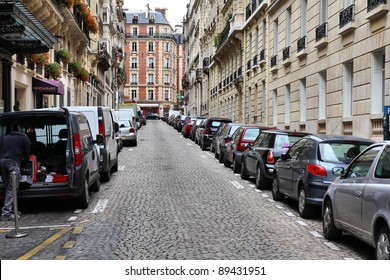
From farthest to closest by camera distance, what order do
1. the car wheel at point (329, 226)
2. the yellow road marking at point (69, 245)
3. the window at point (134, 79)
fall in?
1. the window at point (134, 79)
2. the car wheel at point (329, 226)
3. the yellow road marking at point (69, 245)

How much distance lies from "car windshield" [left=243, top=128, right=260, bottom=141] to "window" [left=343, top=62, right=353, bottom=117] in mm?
3076

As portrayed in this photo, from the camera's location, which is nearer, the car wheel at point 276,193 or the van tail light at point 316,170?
the van tail light at point 316,170

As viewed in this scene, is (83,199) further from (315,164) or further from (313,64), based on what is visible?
(313,64)

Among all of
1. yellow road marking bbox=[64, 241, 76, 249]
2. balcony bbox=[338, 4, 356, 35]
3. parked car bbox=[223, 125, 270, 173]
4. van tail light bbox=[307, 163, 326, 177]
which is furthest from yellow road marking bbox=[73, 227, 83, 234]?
balcony bbox=[338, 4, 356, 35]

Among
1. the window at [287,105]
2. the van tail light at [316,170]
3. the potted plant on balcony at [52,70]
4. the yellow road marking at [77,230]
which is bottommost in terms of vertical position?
the yellow road marking at [77,230]

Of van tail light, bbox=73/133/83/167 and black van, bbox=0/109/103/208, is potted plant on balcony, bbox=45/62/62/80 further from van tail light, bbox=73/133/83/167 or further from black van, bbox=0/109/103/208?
van tail light, bbox=73/133/83/167

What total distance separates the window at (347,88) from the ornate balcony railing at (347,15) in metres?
1.37

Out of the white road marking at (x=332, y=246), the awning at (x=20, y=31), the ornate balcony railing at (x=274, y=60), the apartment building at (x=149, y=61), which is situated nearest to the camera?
the white road marking at (x=332, y=246)

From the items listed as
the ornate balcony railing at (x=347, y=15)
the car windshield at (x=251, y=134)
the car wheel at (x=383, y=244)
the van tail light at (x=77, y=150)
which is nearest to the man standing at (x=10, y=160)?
the van tail light at (x=77, y=150)

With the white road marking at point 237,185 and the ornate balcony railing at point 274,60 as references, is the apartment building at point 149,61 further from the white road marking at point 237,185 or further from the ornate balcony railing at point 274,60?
the white road marking at point 237,185

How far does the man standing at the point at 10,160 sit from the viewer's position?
9.76 meters

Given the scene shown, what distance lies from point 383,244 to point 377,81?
11.4m

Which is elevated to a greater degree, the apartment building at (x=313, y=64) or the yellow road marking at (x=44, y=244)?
the apartment building at (x=313, y=64)

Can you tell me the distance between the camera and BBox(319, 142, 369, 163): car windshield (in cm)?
1024
